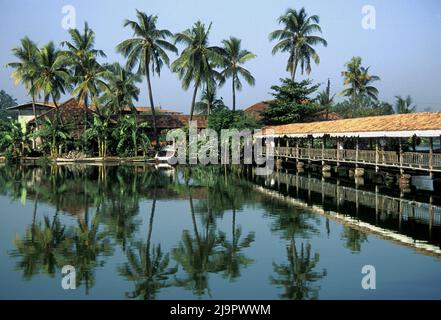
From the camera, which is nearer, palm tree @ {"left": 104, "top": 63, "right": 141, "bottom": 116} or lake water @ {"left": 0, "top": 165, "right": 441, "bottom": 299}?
lake water @ {"left": 0, "top": 165, "right": 441, "bottom": 299}

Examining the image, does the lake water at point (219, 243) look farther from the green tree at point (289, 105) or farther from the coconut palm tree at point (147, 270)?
the green tree at point (289, 105)

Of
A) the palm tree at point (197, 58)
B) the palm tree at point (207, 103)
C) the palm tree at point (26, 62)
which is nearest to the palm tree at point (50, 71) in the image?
the palm tree at point (26, 62)

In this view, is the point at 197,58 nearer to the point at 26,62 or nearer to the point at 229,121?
the point at 229,121

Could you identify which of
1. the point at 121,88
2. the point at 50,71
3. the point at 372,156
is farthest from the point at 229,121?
the point at 372,156

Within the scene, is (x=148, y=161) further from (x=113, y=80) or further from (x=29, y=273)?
(x=29, y=273)

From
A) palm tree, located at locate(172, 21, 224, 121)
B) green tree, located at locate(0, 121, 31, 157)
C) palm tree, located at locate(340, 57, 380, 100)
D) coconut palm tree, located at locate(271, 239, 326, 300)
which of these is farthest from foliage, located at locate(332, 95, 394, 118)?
coconut palm tree, located at locate(271, 239, 326, 300)

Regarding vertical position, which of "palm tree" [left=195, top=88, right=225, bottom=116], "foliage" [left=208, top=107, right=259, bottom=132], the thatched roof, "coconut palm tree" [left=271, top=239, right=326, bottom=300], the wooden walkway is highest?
"palm tree" [left=195, top=88, right=225, bottom=116]

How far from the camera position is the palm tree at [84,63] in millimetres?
42031

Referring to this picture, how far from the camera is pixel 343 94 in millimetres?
56719

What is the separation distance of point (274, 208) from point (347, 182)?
27.9ft

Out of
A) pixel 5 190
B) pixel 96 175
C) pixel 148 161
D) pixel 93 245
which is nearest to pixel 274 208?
pixel 93 245

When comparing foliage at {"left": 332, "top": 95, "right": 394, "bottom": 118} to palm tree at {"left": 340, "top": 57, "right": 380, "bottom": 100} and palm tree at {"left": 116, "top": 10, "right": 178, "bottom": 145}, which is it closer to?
palm tree at {"left": 340, "top": 57, "right": 380, "bottom": 100}

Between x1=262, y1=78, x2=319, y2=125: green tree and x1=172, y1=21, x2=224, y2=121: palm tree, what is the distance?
222 inches

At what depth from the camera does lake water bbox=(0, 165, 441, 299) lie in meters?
9.29
